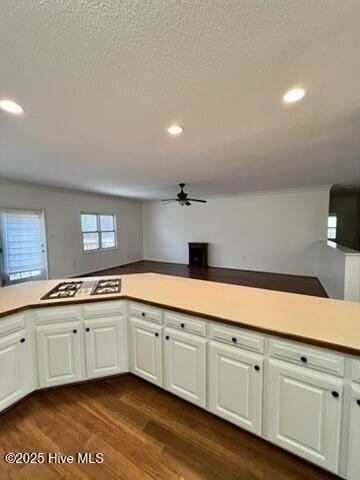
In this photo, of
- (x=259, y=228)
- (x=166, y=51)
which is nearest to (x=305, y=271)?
(x=259, y=228)

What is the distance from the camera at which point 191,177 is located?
486 cm

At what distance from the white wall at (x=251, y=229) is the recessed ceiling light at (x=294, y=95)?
5323 mm

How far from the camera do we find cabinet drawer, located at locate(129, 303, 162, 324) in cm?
198

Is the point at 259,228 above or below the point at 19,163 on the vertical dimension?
below

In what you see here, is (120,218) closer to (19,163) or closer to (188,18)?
(19,163)

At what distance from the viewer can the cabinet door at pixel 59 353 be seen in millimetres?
2016

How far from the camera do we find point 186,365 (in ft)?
6.03

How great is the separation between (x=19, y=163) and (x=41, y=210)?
88.4 inches

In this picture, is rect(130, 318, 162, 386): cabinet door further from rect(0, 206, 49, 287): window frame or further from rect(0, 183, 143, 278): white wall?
rect(0, 183, 143, 278): white wall

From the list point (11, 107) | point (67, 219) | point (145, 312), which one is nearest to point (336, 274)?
point (145, 312)

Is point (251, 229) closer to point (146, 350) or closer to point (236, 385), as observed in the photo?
point (146, 350)

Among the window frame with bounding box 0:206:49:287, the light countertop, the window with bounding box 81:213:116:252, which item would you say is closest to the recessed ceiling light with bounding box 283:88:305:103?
the light countertop

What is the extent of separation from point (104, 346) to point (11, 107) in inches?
90.1

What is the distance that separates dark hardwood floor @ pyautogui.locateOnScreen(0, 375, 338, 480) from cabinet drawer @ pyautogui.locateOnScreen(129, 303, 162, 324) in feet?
2.28
